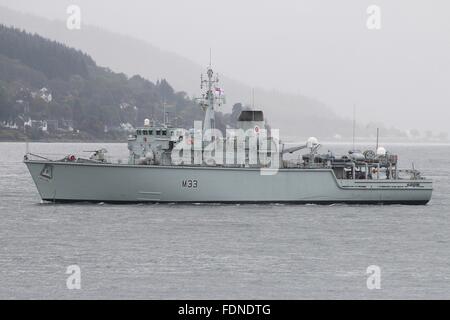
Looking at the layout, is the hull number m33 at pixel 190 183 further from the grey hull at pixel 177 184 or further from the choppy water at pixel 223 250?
the choppy water at pixel 223 250

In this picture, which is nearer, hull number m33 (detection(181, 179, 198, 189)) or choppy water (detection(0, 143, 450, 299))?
choppy water (detection(0, 143, 450, 299))

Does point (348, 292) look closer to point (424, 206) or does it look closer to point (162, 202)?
point (162, 202)

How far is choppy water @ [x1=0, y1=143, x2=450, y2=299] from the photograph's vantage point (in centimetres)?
3538

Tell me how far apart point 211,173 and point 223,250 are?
15.1 m

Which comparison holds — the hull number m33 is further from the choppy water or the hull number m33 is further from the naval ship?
the choppy water

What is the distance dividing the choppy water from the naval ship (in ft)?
2.95

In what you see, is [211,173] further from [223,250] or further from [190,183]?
[223,250]

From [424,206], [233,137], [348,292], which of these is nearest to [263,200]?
[233,137]

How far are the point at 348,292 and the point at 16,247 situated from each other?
58.7 feet

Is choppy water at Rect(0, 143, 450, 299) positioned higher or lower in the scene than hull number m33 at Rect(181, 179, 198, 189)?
lower

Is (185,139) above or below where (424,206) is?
above

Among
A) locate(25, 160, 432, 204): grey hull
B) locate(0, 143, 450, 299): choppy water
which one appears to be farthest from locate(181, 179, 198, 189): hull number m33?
locate(0, 143, 450, 299): choppy water

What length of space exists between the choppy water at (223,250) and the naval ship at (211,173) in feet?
2.95
